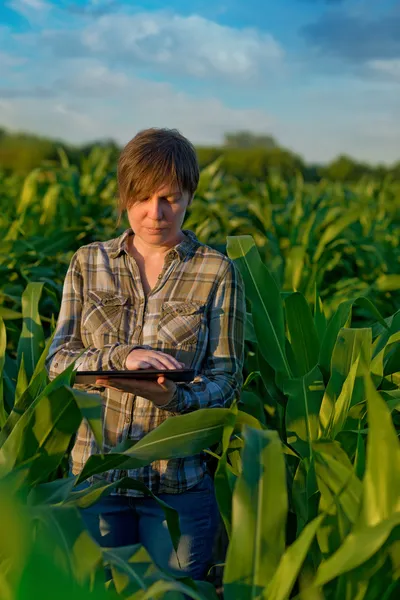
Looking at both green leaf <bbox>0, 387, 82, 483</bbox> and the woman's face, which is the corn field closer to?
green leaf <bbox>0, 387, 82, 483</bbox>

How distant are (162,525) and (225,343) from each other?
454 millimetres

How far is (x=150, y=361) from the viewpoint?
5.94 feet

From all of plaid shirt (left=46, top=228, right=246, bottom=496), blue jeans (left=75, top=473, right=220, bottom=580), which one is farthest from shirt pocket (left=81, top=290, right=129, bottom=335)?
blue jeans (left=75, top=473, right=220, bottom=580)

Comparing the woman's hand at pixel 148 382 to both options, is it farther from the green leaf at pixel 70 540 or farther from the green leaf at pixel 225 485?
the green leaf at pixel 70 540

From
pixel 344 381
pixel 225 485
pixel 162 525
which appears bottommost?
pixel 162 525

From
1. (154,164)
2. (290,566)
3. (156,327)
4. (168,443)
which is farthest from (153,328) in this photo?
(290,566)

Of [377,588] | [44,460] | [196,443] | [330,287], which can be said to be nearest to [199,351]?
[196,443]

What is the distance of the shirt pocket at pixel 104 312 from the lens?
206cm

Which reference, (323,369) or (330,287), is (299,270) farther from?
(323,369)

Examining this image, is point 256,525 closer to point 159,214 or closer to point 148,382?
point 148,382

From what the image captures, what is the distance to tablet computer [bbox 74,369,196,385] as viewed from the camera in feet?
5.68

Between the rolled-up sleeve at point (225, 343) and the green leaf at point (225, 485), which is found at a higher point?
the rolled-up sleeve at point (225, 343)

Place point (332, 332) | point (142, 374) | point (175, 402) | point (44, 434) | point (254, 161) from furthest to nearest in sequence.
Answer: point (254, 161), point (332, 332), point (175, 402), point (142, 374), point (44, 434)

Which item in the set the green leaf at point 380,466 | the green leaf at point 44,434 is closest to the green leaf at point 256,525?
the green leaf at point 380,466
